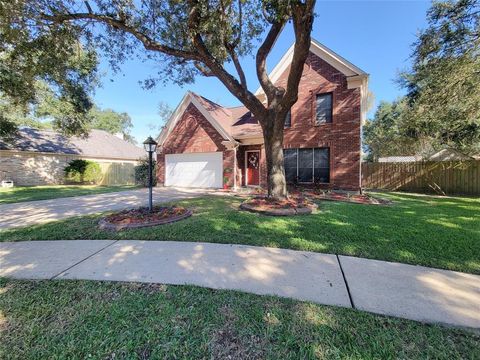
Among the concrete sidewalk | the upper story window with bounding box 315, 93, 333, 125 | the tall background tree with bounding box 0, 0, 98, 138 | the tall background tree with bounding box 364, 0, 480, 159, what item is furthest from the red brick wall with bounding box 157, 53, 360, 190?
the concrete sidewalk

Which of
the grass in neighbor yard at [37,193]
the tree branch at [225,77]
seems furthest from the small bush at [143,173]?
the tree branch at [225,77]

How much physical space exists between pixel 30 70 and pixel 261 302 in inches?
371

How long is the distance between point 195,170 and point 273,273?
1293 centimetres

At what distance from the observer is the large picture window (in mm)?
12232

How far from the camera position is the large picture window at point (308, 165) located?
12232mm

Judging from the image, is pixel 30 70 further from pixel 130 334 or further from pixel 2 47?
pixel 130 334

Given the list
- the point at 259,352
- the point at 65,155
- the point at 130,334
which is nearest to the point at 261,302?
the point at 259,352

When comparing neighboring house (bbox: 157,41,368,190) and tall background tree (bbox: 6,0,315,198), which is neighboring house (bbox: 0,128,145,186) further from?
tall background tree (bbox: 6,0,315,198)

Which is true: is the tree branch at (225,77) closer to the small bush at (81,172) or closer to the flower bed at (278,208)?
the flower bed at (278,208)

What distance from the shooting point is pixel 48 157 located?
20.2 metres

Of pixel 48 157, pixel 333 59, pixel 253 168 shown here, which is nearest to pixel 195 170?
pixel 253 168

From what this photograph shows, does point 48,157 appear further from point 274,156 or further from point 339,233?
point 339,233

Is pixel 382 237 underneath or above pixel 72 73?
underneath

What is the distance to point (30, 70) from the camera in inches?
284
